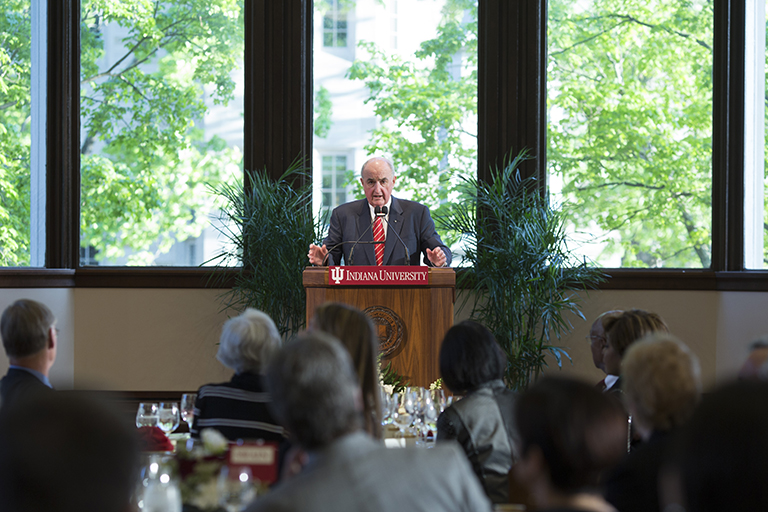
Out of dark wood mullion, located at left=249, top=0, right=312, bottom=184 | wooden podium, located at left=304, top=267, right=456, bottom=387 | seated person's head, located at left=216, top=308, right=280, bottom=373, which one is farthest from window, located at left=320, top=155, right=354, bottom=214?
seated person's head, located at left=216, top=308, right=280, bottom=373

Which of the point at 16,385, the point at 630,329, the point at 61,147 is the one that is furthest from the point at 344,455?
the point at 61,147

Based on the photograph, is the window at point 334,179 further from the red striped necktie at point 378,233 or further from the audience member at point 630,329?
the audience member at point 630,329

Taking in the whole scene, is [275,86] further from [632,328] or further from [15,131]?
[632,328]

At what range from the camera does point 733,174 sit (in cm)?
633

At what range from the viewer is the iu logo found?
14.1ft

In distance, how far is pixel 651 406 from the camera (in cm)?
193

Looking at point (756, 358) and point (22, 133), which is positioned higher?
point (22, 133)

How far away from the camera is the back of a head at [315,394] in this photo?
4.80ft

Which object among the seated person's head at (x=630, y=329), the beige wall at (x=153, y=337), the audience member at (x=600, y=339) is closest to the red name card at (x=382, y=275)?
the audience member at (x=600, y=339)

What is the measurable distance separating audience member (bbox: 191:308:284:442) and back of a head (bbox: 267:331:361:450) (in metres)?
1.12

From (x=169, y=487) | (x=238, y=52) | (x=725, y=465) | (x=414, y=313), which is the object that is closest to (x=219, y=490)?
(x=169, y=487)

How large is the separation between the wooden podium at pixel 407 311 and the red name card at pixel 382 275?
1.4 inches

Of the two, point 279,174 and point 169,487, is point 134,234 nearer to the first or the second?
point 279,174

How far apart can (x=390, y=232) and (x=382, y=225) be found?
10 cm
